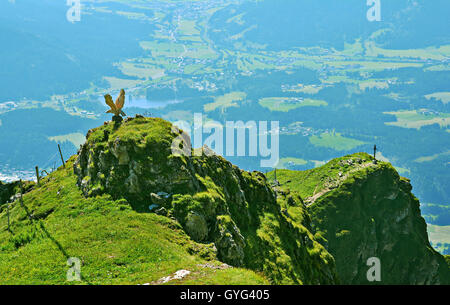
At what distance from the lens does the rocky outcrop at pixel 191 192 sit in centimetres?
4847

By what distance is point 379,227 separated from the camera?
139750 mm

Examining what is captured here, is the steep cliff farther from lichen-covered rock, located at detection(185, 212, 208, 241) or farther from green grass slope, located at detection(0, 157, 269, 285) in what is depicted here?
green grass slope, located at detection(0, 157, 269, 285)

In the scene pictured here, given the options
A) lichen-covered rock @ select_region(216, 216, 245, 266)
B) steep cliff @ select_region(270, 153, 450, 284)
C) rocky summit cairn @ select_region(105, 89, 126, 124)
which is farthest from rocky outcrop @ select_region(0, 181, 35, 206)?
steep cliff @ select_region(270, 153, 450, 284)

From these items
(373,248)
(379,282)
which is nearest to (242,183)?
(373,248)

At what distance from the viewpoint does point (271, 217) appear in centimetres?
6631

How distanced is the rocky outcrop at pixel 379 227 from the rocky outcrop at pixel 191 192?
61.8 meters

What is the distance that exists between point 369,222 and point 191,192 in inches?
4055

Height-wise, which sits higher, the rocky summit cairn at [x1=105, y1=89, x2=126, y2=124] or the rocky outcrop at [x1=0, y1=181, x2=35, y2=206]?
the rocky summit cairn at [x1=105, y1=89, x2=126, y2=124]

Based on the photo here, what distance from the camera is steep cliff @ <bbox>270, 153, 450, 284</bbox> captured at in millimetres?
123875

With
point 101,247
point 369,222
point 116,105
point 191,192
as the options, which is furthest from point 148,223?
point 369,222

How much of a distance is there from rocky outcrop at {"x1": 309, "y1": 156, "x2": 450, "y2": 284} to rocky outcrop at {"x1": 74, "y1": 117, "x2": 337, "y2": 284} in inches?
2433

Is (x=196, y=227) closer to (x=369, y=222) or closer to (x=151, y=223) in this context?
(x=151, y=223)
